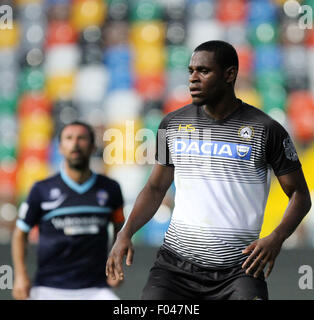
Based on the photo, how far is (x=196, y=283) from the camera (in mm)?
2965

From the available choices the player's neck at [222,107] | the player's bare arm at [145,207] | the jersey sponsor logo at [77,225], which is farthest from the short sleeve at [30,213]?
the player's neck at [222,107]

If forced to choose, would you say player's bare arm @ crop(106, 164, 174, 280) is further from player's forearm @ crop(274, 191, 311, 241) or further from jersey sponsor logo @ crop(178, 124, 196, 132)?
player's forearm @ crop(274, 191, 311, 241)

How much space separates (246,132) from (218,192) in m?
0.31

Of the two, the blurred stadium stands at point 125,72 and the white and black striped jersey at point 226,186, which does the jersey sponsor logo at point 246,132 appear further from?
the blurred stadium stands at point 125,72

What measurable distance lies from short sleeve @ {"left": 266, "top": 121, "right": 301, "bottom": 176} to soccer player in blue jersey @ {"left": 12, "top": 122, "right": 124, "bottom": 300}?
1606mm

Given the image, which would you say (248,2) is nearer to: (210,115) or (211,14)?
(211,14)

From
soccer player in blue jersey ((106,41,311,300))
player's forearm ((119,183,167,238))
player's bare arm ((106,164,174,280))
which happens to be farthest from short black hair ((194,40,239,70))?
player's forearm ((119,183,167,238))

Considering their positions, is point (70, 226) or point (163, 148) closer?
point (163, 148)

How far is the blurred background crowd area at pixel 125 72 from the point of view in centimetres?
727

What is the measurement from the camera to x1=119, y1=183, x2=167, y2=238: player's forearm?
10.1 ft

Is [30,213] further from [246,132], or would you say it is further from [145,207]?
[246,132]

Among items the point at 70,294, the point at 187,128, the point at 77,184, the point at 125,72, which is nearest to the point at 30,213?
the point at 77,184

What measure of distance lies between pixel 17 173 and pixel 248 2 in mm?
3435

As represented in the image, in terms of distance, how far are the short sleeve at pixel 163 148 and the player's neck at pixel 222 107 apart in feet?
0.76
